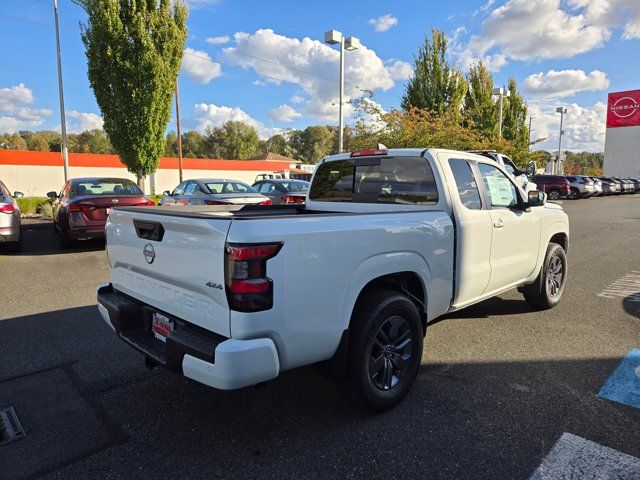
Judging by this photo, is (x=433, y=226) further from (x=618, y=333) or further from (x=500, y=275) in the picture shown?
(x=618, y=333)

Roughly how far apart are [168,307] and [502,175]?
359 cm

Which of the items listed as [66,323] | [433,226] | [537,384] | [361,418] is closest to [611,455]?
[537,384]

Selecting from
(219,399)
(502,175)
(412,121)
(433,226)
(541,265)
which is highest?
(412,121)

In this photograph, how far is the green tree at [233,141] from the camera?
275 ft

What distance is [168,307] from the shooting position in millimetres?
2826

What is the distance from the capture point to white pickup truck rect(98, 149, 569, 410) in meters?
2.34

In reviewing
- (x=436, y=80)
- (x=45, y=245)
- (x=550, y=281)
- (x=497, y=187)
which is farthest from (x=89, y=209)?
(x=436, y=80)

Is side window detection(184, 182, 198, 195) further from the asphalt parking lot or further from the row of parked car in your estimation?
the row of parked car

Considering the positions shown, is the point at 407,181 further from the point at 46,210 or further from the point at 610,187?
the point at 610,187

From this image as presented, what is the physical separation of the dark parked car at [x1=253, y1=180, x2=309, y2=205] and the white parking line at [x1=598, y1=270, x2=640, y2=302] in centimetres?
815

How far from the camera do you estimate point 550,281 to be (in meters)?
5.41

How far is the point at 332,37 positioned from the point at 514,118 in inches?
1010

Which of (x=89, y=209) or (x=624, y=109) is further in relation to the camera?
(x=624, y=109)

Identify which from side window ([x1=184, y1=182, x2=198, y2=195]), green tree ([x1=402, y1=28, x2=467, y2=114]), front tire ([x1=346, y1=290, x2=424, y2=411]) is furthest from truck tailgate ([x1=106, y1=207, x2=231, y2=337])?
green tree ([x1=402, y1=28, x2=467, y2=114])
